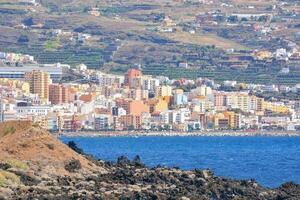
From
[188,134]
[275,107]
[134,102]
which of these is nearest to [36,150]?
[188,134]

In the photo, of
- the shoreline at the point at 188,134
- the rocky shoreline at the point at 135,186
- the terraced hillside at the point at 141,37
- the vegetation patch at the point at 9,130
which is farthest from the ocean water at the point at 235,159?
the terraced hillside at the point at 141,37

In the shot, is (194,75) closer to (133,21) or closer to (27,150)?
(133,21)

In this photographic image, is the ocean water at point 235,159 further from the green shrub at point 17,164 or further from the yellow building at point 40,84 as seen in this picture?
the yellow building at point 40,84

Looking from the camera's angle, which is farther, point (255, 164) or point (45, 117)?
point (45, 117)

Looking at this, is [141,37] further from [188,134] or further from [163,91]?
[188,134]

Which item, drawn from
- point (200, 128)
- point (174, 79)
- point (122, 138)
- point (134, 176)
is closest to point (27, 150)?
point (134, 176)

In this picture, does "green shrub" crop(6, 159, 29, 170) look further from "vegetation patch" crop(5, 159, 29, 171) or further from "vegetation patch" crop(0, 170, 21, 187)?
"vegetation patch" crop(0, 170, 21, 187)

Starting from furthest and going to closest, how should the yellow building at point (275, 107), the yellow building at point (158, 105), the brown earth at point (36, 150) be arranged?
the yellow building at point (275, 107) → the yellow building at point (158, 105) → the brown earth at point (36, 150)
